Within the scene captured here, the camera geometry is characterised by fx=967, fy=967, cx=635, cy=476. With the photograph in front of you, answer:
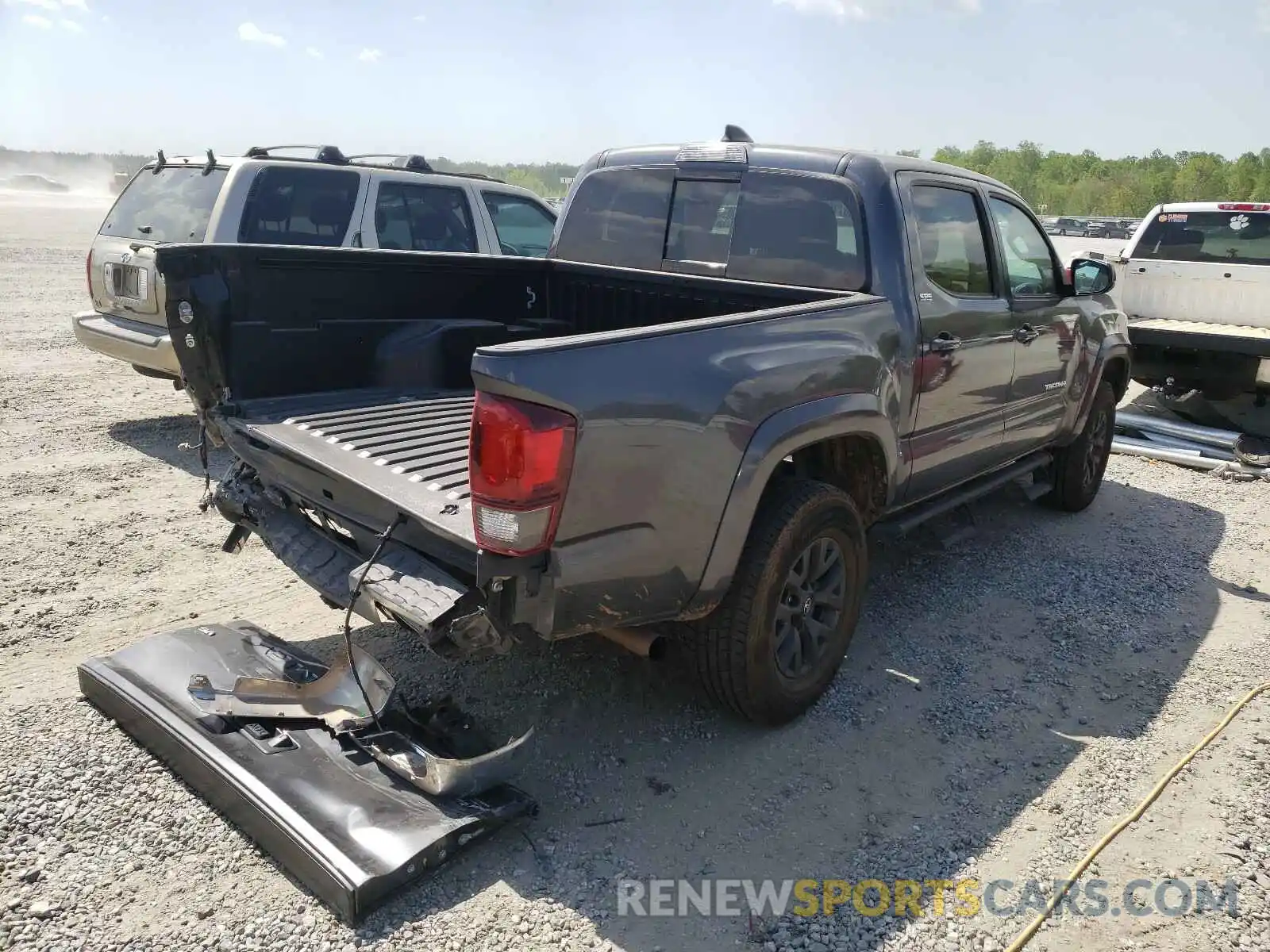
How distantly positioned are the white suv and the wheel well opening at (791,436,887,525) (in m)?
4.35

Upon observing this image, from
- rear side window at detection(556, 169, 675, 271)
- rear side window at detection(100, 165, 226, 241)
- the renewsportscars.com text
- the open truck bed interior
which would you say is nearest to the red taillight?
the open truck bed interior

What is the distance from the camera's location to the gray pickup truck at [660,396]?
8.77ft

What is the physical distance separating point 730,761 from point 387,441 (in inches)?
66.0

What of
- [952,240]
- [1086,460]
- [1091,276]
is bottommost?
[1086,460]

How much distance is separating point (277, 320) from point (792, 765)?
2.63 m

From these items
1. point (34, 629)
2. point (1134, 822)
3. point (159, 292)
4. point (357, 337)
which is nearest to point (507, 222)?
point (159, 292)

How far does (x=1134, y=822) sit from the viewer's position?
10.4ft

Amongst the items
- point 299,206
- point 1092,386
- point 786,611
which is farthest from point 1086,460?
point 299,206

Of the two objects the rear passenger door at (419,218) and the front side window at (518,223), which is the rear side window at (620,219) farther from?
the front side window at (518,223)

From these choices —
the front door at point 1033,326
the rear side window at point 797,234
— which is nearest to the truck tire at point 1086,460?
the front door at point 1033,326

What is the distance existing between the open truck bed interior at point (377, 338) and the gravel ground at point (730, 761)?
998 mm

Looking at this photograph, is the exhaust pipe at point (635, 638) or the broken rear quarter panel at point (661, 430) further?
the exhaust pipe at point (635, 638)

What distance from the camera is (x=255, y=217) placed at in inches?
268

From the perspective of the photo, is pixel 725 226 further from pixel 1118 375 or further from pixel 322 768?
pixel 1118 375
